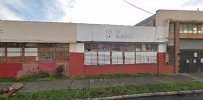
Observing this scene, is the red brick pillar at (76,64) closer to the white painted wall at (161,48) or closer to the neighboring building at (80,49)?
the neighboring building at (80,49)

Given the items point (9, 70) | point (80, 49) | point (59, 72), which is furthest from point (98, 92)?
point (9, 70)

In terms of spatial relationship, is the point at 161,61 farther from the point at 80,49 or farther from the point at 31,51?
the point at 31,51

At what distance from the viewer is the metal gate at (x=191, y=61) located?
1675cm

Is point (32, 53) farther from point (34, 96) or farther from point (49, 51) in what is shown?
point (34, 96)

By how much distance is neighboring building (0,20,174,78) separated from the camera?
13441 millimetres

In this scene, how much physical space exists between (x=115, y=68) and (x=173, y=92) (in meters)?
5.46

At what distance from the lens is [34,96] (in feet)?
30.6

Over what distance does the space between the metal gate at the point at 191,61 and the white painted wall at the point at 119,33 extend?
252 centimetres

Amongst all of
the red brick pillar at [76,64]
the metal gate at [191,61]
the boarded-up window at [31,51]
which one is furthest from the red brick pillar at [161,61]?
the boarded-up window at [31,51]

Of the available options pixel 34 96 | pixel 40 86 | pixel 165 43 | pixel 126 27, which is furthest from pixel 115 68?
pixel 34 96

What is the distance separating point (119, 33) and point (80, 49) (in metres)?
3.38

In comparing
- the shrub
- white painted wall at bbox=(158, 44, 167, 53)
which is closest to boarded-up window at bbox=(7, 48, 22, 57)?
the shrub

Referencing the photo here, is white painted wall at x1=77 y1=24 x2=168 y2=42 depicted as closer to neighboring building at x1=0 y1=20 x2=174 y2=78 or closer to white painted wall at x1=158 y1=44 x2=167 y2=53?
neighboring building at x1=0 y1=20 x2=174 y2=78

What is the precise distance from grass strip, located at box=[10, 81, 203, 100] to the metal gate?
4.92 metres
